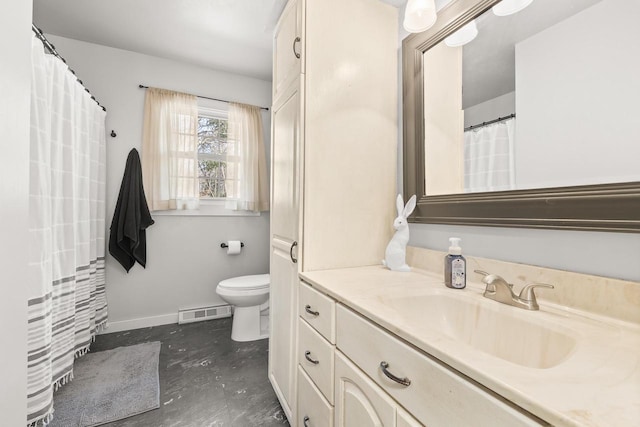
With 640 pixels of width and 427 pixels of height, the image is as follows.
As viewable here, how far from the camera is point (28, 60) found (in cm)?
71

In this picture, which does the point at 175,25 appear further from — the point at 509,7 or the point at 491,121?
the point at 491,121

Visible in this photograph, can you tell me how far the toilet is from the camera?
2.18 m

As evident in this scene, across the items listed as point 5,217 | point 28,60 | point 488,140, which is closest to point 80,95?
point 28,60

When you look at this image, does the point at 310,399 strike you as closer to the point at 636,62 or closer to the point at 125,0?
the point at 636,62

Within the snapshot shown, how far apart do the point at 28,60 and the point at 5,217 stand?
0.42 meters

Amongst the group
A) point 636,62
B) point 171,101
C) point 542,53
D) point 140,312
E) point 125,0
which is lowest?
point 140,312

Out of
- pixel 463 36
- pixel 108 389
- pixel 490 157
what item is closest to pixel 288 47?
pixel 463 36

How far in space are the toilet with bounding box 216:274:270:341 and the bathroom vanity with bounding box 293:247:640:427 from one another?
1054 millimetres

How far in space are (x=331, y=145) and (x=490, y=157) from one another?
659mm

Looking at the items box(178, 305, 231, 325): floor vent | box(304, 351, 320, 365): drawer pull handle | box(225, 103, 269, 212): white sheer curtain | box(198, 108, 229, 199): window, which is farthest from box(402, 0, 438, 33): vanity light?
box(178, 305, 231, 325): floor vent

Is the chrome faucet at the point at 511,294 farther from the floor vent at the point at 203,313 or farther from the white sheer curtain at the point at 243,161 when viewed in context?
the floor vent at the point at 203,313

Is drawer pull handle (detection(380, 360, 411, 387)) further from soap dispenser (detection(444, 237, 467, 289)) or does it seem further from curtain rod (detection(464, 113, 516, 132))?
curtain rod (detection(464, 113, 516, 132))

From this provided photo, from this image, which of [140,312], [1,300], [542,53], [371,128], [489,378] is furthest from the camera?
[140,312]

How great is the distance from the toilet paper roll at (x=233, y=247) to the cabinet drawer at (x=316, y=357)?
166 cm
